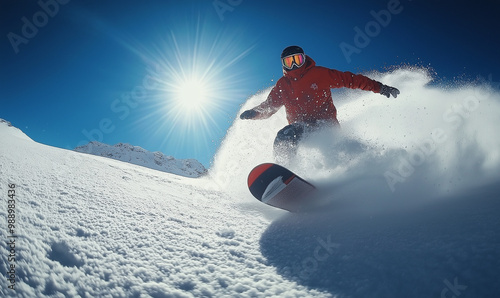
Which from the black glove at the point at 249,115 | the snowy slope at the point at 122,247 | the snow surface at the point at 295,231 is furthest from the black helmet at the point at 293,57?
the snowy slope at the point at 122,247

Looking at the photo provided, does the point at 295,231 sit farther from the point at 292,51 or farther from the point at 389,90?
the point at 389,90

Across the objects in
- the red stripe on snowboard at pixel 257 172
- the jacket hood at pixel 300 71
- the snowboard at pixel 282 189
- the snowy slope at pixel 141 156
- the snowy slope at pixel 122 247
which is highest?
the snowy slope at pixel 141 156

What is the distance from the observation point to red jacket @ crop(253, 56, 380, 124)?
15.9ft

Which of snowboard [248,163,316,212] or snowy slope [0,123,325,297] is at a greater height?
snowboard [248,163,316,212]

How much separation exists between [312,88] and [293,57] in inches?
29.0

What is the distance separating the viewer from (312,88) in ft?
15.9

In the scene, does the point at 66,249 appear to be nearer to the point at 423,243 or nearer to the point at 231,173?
the point at 423,243

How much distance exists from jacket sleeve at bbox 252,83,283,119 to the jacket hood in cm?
45

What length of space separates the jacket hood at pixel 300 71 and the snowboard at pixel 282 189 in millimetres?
2613

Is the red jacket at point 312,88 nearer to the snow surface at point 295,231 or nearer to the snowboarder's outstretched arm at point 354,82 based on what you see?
the snowboarder's outstretched arm at point 354,82

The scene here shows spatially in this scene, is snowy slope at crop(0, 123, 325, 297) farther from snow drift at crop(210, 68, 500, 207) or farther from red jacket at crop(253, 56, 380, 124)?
red jacket at crop(253, 56, 380, 124)

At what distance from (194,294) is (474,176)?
10.7 ft

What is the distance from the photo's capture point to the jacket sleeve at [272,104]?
5336 mm

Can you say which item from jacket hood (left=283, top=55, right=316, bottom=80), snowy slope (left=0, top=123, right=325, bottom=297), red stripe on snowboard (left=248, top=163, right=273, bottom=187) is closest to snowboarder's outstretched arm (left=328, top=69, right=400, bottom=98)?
jacket hood (left=283, top=55, right=316, bottom=80)
